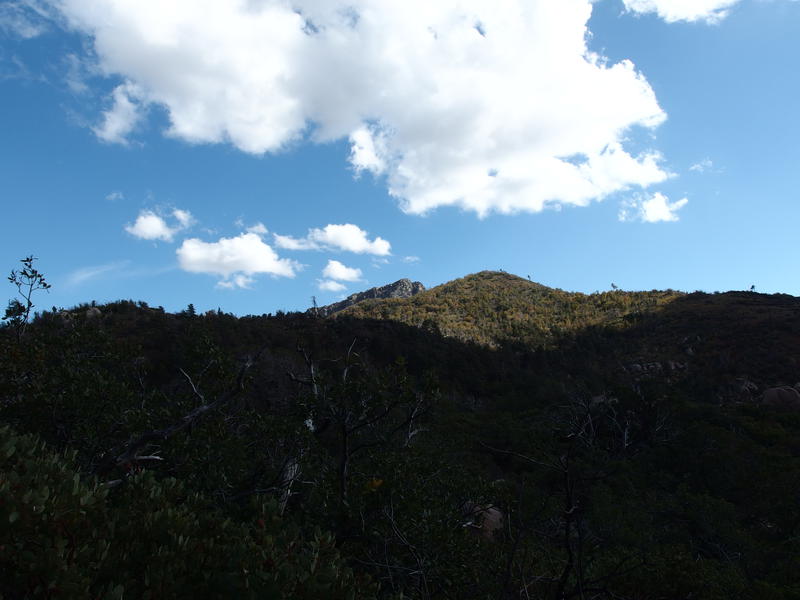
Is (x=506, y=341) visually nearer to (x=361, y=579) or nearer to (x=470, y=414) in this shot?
(x=470, y=414)

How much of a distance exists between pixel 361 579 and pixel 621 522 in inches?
656

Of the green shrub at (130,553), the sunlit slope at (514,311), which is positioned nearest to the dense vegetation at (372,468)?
the green shrub at (130,553)

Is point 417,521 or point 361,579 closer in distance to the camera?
point 361,579

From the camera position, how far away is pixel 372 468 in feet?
27.2

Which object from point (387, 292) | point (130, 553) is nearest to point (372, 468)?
point (130, 553)

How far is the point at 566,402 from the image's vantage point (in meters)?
34.7

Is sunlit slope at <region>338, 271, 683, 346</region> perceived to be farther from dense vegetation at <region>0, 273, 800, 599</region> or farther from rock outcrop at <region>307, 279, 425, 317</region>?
rock outcrop at <region>307, 279, 425, 317</region>

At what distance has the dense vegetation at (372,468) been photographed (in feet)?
11.0

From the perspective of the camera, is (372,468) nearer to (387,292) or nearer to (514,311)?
(514,311)

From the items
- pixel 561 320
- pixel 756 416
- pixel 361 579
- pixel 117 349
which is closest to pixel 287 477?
pixel 361 579

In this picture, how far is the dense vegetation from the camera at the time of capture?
11.0ft

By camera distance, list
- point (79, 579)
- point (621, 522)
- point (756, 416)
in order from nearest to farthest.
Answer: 1. point (79, 579)
2. point (621, 522)
3. point (756, 416)

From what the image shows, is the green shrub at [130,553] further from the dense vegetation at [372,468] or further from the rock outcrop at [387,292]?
the rock outcrop at [387,292]

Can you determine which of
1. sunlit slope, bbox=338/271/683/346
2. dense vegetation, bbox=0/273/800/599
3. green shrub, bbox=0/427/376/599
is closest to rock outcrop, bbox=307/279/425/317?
sunlit slope, bbox=338/271/683/346
